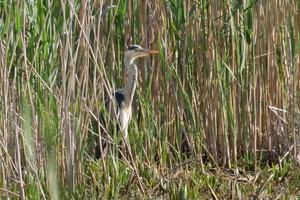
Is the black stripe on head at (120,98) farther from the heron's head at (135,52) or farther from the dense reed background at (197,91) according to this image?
the heron's head at (135,52)

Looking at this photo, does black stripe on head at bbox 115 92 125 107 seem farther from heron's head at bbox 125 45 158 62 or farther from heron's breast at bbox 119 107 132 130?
heron's head at bbox 125 45 158 62

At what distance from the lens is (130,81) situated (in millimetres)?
6824

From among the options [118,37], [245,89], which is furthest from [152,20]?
[245,89]

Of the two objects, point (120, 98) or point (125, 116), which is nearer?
point (125, 116)

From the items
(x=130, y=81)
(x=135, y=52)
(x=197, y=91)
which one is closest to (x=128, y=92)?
(x=130, y=81)

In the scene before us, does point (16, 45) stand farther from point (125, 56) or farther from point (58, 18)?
point (125, 56)

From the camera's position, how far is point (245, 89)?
6422mm

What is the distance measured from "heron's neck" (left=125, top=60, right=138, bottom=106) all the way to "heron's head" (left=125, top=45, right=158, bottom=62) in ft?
0.33

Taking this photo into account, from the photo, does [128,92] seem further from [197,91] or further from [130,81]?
[197,91]

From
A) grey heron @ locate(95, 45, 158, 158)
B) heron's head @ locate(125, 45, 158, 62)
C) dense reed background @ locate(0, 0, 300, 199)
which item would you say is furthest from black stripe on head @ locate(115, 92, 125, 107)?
heron's head @ locate(125, 45, 158, 62)

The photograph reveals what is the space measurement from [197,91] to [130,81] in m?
0.52

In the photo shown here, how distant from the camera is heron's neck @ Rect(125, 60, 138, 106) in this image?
676cm

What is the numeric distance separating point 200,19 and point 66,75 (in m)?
1.69

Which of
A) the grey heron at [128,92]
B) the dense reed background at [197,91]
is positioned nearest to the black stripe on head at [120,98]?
the grey heron at [128,92]
